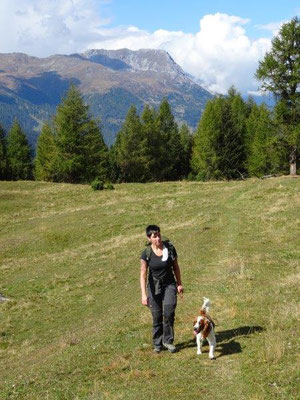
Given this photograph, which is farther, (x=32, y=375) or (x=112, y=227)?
(x=112, y=227)

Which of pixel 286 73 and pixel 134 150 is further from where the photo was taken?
pixel 134 150

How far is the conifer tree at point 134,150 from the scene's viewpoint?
262 feet

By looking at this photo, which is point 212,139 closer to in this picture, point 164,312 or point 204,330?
point 164,312

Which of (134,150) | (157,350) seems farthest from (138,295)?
(134,150)

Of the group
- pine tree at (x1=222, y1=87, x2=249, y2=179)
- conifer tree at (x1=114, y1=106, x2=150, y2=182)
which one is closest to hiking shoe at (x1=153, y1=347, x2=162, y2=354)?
pine tree at (x1=222, y1=87, x2=249, y2=179)

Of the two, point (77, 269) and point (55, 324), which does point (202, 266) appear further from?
point (77, 269)

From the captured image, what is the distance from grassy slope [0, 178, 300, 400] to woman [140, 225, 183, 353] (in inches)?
24.5

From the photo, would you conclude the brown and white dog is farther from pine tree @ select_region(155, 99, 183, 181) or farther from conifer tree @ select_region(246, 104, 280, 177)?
pine tree @ select_region(155, 99, 183, 181)

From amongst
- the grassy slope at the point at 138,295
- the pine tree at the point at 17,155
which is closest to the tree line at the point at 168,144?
the pine tree at the point at 17,155

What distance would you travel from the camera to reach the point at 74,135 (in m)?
68.5

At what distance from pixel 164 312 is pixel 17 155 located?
84985 mm

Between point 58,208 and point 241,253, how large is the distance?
1196 inches

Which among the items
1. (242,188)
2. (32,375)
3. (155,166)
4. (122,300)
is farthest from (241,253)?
(155,166)

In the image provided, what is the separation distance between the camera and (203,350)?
34.9 ft
